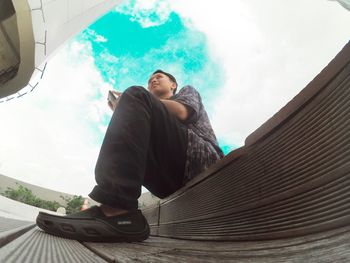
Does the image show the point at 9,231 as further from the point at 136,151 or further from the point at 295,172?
the point at 295,172

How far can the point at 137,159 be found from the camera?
2.68ft

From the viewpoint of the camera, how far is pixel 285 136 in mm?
526

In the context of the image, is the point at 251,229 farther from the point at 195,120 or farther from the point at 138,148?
the point at 195,120

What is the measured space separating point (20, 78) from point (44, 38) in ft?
5.50

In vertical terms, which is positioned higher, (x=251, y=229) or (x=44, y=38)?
(x=44, y=38)

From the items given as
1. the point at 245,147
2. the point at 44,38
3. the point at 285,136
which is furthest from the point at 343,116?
the point at 44,38

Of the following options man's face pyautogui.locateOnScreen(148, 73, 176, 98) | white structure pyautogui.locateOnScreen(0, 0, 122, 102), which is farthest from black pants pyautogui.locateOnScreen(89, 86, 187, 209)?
white structure pyautogui.locateOnScreen(0, 0, 122, 102)

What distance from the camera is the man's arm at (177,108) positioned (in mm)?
1208

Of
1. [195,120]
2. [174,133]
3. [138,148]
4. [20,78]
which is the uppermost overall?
[20,78]

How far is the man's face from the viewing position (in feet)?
5.57

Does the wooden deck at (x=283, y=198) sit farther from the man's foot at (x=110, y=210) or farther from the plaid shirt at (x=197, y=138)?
the plaid shirt at (x=197, y=138)

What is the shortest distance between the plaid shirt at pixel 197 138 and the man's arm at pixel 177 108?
2cm

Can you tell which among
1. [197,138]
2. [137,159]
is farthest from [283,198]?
[197,138]

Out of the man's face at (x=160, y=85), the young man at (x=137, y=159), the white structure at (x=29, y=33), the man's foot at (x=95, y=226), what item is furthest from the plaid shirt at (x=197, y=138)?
the white structure at (x=29, y=33)
